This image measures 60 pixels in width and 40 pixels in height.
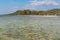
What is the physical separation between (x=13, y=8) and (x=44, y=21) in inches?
23.0

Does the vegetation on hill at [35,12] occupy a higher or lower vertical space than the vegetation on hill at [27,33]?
higher

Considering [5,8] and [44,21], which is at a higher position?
[5,8]

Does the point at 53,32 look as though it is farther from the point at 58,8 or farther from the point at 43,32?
the point at 58,8

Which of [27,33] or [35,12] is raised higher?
[35,12]

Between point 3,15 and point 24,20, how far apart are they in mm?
369

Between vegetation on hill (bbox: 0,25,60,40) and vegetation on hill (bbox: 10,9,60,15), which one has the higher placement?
vegetation on hill (bbox: 10,9,60,15)

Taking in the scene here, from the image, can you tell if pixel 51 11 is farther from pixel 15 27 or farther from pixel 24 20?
pixel 15 27

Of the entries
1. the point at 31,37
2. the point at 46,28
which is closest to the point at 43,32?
the point at 46,28

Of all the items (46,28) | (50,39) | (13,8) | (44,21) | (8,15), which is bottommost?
(50,39)

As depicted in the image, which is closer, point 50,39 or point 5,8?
point 50,39

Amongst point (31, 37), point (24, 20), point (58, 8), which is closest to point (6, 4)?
point (24, 20)

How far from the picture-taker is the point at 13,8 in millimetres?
1878

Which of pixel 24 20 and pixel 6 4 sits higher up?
pixel 6 4

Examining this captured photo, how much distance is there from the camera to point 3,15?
1.85 metres
